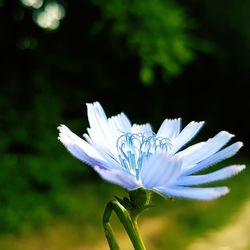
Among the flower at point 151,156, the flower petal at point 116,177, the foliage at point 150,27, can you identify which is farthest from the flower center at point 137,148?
the foliage at point 150,27

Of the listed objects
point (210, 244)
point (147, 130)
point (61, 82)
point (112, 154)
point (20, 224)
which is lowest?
point (112, 154)

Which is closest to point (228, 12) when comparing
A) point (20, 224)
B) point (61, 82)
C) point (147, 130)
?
point (61, 82)

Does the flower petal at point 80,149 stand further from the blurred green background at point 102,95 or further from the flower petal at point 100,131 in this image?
the blurred green background at point 102,95

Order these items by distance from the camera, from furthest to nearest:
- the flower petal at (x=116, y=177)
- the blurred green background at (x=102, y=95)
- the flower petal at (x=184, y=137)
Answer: the blurred green background at (x=102, y=95), the flower petal at (x=184, y=137), the flower petal at (x=116, y=177)

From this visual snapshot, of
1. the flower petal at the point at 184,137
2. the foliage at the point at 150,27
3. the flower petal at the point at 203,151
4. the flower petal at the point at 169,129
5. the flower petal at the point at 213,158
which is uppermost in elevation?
the foliage at the point at 150,27

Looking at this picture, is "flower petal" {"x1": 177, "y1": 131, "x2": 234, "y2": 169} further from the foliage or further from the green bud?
the foliage

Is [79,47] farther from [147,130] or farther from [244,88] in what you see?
[147,130]

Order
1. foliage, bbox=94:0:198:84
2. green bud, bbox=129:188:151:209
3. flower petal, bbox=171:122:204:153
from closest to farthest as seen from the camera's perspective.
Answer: green bud, bbox=129:188:151:209 → flower petal, bbox=171:122:204:153 → foliage, bbox=94:0:198:84

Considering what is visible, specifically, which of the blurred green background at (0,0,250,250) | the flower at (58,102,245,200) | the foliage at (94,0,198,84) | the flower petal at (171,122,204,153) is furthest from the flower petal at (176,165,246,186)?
the foliage at (94,0,198,84)
